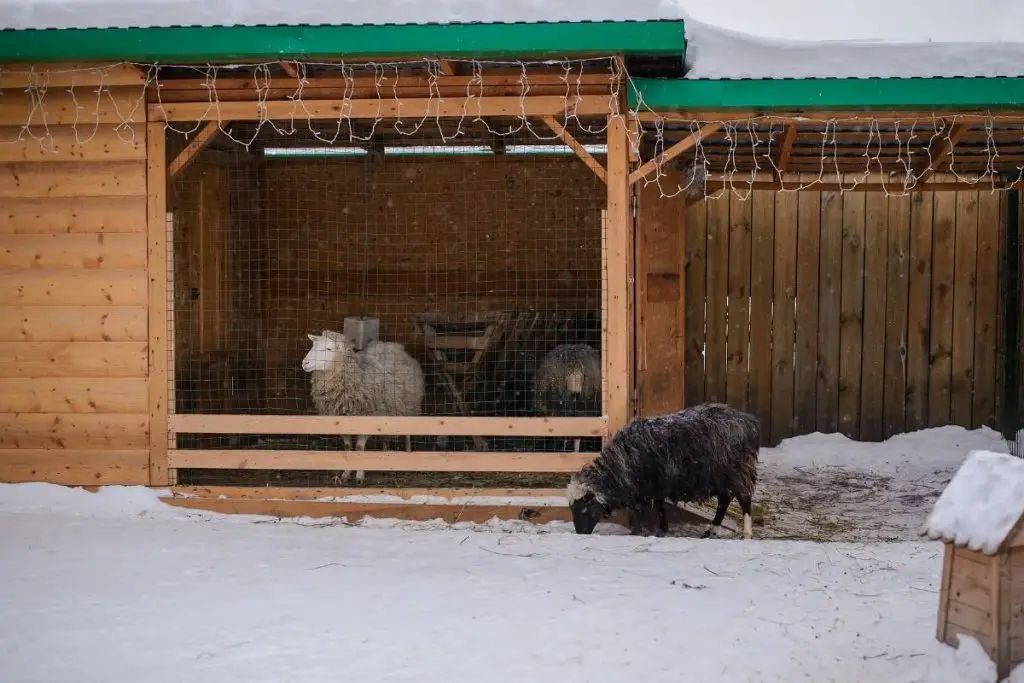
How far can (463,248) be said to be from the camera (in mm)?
10469

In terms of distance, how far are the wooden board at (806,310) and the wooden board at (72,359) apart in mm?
6854

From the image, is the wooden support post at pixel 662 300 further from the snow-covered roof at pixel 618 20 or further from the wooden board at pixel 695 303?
the snow-covered roof at pixel 618 20

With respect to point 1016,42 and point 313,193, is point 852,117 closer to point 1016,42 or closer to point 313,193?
point 1016,42

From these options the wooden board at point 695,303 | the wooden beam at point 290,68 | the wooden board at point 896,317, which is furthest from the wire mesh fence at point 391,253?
the wooden board at point 896,317

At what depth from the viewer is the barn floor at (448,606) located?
393cm

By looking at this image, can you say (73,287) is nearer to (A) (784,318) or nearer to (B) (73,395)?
(B) (73,395)

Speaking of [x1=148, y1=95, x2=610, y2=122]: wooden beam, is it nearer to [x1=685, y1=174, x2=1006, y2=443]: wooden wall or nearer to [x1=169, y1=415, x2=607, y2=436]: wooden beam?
[x1=169, y1=415, x2=607, y2=436]: wooden beam

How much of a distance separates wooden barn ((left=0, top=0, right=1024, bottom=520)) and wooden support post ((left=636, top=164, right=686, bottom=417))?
34 mm

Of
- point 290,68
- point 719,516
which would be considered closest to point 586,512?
point 719,516

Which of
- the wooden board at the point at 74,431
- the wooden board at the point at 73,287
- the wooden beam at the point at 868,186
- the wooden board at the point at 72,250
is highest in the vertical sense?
the wooden beam at the point at 868,186

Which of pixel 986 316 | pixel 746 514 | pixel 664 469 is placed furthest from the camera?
pixel 986 316

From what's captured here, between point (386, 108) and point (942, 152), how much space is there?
4.63 m

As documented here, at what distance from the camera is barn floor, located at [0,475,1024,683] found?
393 centimetres

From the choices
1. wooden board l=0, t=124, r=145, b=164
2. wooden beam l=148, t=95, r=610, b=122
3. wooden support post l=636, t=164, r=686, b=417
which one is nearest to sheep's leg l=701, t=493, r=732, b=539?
wooden support post l=636, t=164, r=686, b=417
